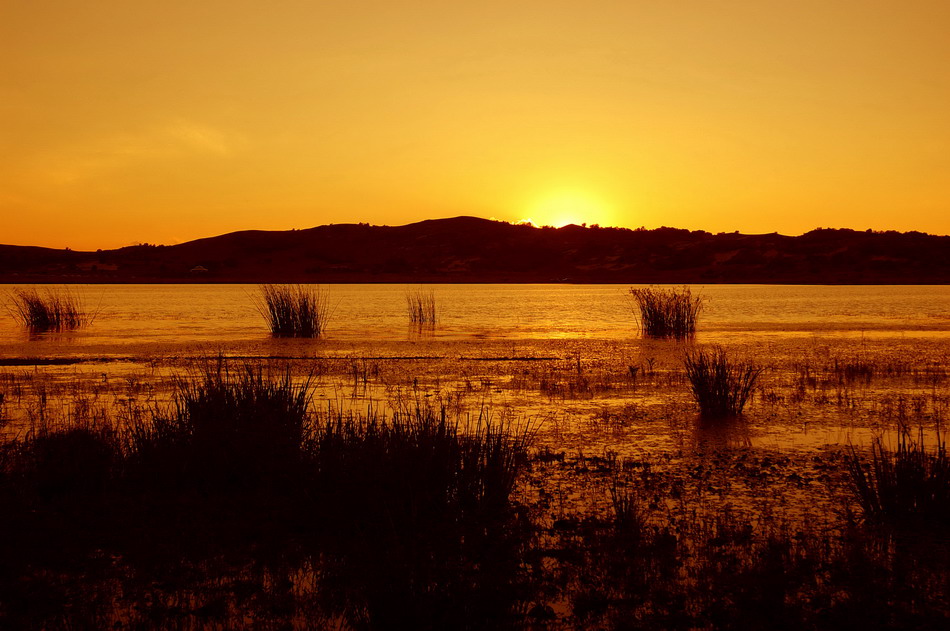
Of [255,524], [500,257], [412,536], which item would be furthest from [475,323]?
[500,257]

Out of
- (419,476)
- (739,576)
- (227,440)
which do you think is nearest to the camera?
(739,576)

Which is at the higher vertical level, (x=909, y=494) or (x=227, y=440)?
(x=227, y=440)

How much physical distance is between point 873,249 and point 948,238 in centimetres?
1185

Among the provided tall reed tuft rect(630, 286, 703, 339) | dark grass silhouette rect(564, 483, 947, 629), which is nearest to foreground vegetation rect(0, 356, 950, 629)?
dark grass silhouette rect(564, 483, 947, 629)

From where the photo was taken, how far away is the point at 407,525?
582 cm

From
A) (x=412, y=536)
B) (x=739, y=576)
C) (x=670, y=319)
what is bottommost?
(x=739, y=576)

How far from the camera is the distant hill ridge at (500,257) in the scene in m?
81.9

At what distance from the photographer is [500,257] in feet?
356

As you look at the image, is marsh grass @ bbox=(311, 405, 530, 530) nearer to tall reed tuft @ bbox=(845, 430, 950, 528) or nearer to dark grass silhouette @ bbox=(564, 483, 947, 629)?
dark grass silhouette @ bbox=(564, 483, 947, 629)

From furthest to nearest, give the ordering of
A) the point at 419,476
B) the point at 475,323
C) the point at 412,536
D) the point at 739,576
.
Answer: the point at 475,323, the point at 419,476, the point at 412,536, the point at 739,576

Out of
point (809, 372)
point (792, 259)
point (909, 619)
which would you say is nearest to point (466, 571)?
point (909, 619)

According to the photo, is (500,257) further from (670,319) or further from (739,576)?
(739,576)

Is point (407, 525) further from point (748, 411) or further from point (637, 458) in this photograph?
point (748, 411)

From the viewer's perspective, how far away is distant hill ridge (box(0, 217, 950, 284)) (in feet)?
269
